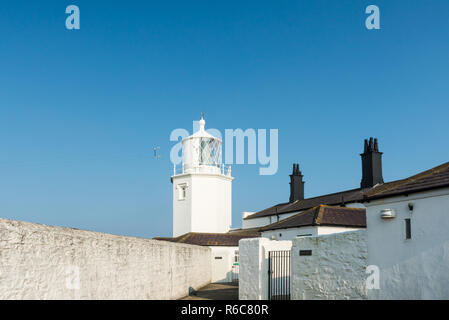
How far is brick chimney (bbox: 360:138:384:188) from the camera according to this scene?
31.4m

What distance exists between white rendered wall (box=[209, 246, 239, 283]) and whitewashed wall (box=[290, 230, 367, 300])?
14.4 meters

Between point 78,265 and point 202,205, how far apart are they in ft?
97.3

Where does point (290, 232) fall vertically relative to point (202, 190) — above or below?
below

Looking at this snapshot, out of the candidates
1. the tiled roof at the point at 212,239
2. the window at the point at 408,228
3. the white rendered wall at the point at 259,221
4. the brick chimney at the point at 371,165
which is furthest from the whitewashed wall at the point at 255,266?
the white rendered wall at the point at 259,221

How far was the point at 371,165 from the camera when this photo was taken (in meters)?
31.5

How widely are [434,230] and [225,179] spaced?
98.4 ft

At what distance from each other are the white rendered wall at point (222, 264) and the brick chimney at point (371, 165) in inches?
421

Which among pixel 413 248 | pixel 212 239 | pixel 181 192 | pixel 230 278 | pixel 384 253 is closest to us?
pixel 413 248

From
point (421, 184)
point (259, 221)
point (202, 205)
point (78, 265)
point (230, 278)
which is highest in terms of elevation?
point (202, 205)

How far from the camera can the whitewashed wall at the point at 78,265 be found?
Answer: 22.9 ft

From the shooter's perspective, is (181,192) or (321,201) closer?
(321,201)

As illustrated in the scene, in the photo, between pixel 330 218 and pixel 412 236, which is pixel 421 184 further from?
pixel 330 218

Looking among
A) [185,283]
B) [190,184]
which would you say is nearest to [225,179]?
[190,184]

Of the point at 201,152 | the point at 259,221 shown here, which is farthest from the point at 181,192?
the point at 259,221
